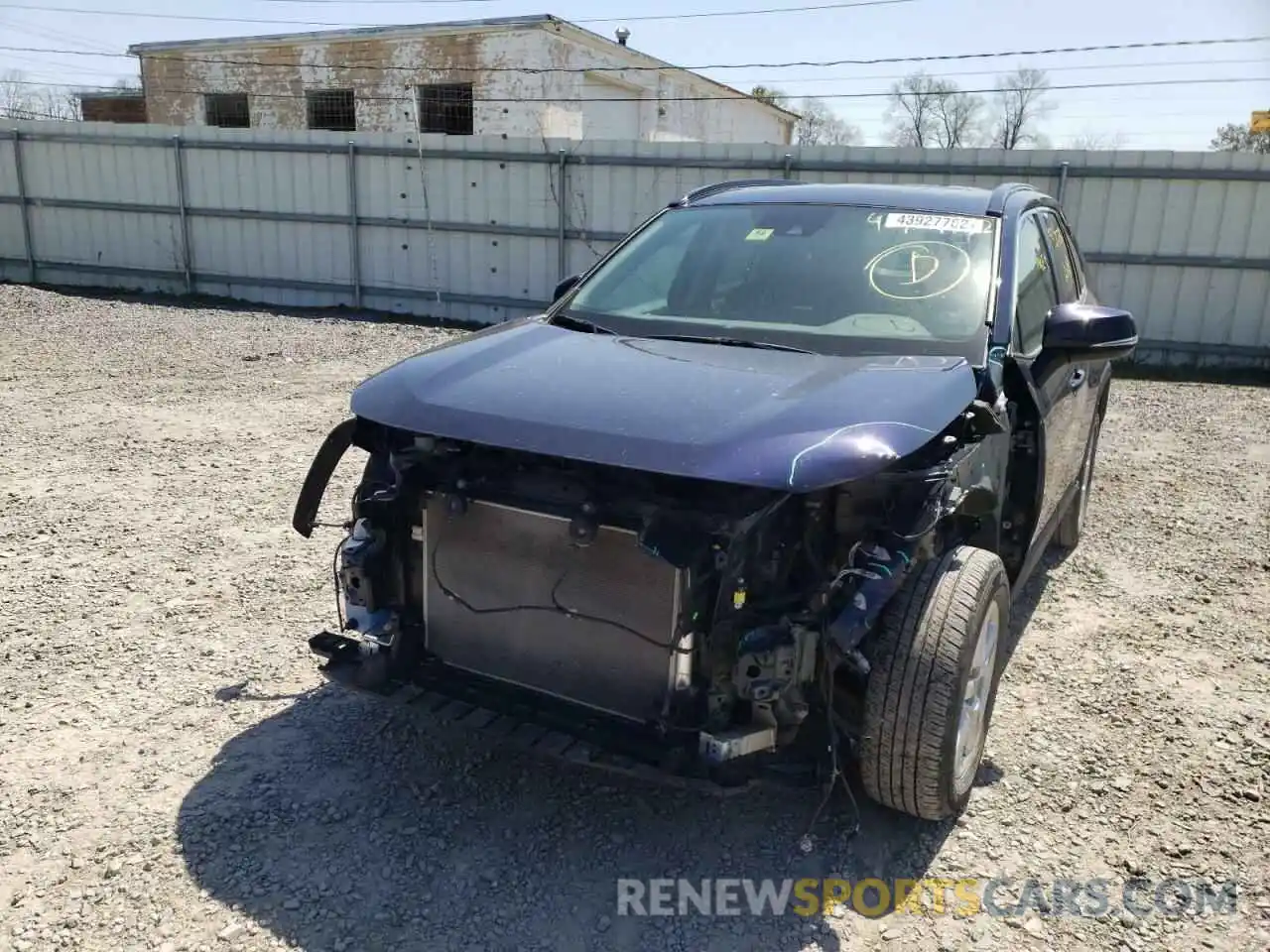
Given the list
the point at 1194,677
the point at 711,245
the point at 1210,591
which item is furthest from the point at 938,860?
the point at 1210,591

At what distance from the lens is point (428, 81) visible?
22031mm

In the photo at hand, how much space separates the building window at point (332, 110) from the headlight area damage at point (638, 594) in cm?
2205

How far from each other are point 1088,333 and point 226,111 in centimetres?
2497

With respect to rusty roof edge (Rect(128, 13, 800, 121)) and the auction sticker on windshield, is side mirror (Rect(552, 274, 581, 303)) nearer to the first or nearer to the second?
the auction sticker on windshield

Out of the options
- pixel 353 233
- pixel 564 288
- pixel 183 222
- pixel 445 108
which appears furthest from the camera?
pixel 445 108

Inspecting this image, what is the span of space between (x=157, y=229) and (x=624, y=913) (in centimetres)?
1532

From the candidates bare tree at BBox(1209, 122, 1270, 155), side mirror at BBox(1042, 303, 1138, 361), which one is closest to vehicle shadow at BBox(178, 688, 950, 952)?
side mirror at BBox(1042, 303, 1138, 361)

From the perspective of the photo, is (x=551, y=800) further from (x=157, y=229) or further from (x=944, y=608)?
(x=157, y=229)

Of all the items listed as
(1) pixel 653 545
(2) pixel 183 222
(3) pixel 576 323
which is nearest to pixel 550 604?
Result: (1) pixel 653 545

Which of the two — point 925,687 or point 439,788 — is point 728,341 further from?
point 439,788

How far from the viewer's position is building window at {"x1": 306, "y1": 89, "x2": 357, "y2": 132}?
22.9 metres

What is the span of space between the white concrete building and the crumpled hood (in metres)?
18.2

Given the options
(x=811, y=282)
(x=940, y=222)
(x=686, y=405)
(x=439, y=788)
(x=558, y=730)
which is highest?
(x=940, y=222)

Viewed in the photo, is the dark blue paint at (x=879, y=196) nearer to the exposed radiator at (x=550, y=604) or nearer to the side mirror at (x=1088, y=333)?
the side mirror at (x=1088, y=333)
